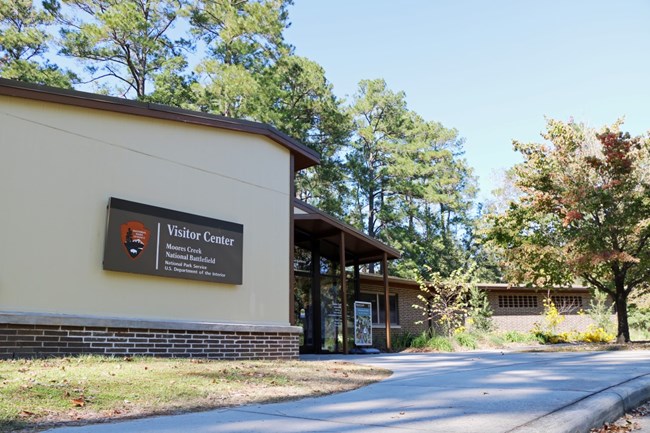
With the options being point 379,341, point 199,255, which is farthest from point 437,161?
point 199,255

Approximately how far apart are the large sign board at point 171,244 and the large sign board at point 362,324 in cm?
714

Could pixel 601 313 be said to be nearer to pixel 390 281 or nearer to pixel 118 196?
pixel 390 281

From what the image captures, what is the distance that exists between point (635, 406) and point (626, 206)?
43.0 ft

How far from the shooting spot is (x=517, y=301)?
92.2ft

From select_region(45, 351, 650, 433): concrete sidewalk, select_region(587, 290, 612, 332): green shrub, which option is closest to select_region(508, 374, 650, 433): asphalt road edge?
select_region(45, 351, 650, 433): concrete sidewalk

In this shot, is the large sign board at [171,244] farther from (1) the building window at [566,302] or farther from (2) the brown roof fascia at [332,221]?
(1) the building window at [566,302]

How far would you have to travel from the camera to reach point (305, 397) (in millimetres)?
6387

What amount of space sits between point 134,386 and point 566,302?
87.4ft

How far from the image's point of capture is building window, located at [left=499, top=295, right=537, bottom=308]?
28.0 meters

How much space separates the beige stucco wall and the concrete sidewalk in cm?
456

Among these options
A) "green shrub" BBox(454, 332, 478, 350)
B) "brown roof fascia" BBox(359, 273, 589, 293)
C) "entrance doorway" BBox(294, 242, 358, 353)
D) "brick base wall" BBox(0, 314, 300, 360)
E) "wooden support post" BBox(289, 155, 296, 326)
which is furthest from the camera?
"brown roof fascia" BBox(359, 273, 589, 293)

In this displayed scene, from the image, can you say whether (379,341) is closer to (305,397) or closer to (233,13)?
(305,397)

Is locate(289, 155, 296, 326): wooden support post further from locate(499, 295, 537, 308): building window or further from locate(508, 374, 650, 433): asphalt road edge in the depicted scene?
locate(499, 295, 537, 308): building window

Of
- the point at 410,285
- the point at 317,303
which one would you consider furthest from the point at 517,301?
the point at 317,303
